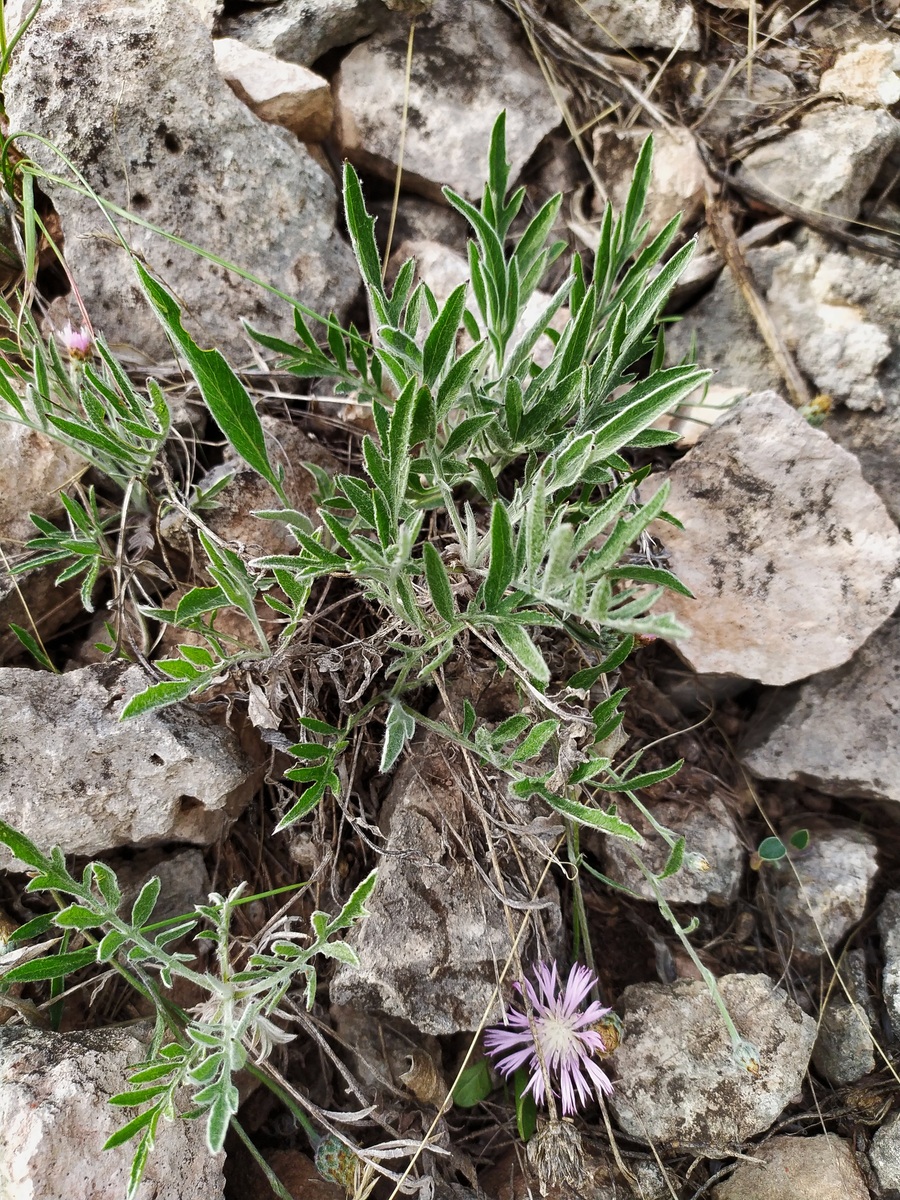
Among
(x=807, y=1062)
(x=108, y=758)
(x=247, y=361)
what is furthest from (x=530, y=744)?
(x=247, y=361)

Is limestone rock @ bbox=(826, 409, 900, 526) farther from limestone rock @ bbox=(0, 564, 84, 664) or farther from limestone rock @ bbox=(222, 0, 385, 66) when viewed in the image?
limestone rock @ bbox=(0, 564, 84, 664)

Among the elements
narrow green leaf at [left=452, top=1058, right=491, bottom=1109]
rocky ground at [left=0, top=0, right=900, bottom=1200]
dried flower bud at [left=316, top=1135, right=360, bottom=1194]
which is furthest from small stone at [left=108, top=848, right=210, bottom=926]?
narrow green leaf at [left=452, top=1058, right=491, bottom=1109]

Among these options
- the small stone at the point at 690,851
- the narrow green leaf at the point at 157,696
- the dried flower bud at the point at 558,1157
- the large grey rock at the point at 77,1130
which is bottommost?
the dried flower bud at the point at 558,1157

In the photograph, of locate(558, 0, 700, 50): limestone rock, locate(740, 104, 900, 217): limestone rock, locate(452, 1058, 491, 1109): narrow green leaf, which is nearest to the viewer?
locate(452, 1058, 491, 1109): narrow green leaf

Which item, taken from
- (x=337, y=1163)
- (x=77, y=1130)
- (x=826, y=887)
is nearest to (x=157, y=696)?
(x=77, y=1130)

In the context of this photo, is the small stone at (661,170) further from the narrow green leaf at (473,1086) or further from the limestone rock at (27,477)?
the narrow green leaf at (473,1086)

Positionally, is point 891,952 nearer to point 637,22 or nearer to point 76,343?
point 76,343

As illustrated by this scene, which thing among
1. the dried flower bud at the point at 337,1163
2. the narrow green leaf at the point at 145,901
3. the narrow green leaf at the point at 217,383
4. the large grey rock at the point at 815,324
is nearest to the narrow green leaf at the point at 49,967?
the narrow green leaf at the point at 145,901
